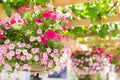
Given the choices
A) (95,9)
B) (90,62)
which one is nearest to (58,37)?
(95,9)

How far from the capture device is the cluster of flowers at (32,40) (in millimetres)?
2107

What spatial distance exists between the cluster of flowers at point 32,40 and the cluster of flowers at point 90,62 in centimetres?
211

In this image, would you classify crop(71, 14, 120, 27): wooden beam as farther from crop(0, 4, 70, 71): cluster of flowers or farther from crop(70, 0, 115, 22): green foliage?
crop(0, 4, 70, 71): cluster of flowers

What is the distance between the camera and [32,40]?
7.04 feet

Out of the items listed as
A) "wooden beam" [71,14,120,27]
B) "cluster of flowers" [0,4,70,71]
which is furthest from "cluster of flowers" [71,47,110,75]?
"cluster of flowers" [0,4,70,71]

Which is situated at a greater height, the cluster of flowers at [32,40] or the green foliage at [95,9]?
the green foliage at [95,9]

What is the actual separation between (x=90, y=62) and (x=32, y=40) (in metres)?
2.31

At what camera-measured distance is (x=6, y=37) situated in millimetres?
2146

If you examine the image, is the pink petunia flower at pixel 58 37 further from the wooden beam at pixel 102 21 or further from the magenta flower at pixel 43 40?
the wooden beam at pixel 102 21

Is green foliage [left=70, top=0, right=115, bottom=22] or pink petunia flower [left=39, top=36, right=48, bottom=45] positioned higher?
green foliage [left=70, top=0, right=115, bottom=22]

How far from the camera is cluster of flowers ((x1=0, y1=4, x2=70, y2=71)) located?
6.91ft

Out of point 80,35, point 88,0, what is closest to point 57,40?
point 88,0

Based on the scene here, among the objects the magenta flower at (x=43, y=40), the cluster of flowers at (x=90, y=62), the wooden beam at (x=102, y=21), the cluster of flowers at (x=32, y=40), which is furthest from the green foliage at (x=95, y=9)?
the magenta flower at (x=43, y=40)

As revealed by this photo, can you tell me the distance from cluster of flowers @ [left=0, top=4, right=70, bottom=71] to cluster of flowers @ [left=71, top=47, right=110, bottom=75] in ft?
6.93
